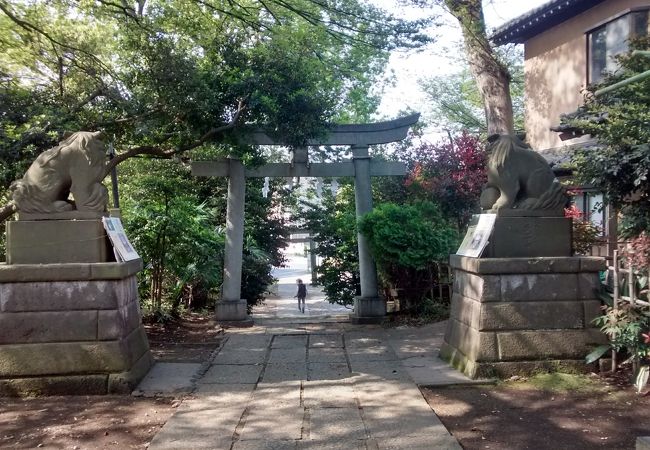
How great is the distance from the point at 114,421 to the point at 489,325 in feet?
11.5

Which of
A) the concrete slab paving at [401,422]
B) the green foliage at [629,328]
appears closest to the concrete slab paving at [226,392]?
the concrete slab paving at [401,422]

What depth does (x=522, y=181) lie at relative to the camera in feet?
19.9

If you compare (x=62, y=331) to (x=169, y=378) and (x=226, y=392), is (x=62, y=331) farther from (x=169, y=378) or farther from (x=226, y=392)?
(x=226, y=392)

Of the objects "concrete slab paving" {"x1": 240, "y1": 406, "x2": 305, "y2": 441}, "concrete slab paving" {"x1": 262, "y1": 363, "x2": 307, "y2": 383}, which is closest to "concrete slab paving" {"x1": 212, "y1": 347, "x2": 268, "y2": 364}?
"concrete slab paving" {"x1": 262, "y1": 363, "x2": 307, "y2": 383}

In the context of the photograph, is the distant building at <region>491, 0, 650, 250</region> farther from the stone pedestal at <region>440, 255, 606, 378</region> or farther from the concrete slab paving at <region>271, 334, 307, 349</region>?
the concrete slab paving at <region>271, 334, 307, 349</region>

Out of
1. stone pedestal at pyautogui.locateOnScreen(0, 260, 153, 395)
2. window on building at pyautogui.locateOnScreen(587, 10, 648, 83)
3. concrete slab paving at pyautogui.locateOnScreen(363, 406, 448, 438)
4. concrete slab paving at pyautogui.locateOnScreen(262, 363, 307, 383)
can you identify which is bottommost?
concrete slab paving at pyautogui.locateOnScreen(262, 363, 307, 383)

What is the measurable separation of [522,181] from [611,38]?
7381 mm

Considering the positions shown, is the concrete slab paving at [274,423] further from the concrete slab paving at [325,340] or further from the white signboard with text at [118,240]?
the concrete slab paving at [325,340]

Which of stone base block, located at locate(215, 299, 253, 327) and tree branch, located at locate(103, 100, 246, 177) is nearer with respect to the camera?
tree branch, located at locate(103, 100, 246, 177)

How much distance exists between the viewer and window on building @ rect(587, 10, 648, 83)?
10.9 m

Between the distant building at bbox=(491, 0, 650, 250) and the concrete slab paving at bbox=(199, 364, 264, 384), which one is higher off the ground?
the distant building at bbox=(491, 0, 650, 250)

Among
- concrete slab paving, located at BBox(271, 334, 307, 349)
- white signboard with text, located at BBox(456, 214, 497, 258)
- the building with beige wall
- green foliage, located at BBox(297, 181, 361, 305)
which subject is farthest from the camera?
green foliage, located at BBox(297, 181, 361, 305)

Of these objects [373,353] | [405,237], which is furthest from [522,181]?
[405,237]

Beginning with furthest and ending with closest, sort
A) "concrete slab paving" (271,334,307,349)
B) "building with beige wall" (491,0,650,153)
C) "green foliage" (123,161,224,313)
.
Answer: "building with beige wall" (491,0,650,153), "green foliage" (123,161,224,313), "concrete slab paving" (271,334,307,349)
